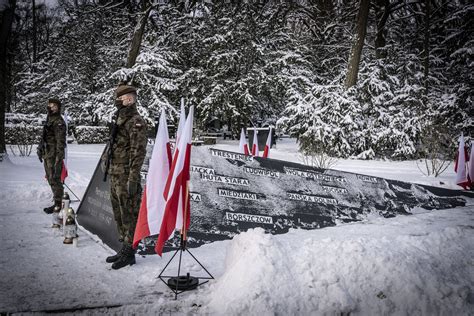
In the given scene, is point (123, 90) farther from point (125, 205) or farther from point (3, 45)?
point (3, 45)

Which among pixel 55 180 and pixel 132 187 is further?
pixel 55 180

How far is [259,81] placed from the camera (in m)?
26.1

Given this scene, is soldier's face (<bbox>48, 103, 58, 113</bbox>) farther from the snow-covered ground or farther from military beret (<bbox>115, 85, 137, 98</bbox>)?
military beret (<bbox>115, 85, 137, 98</bbox>)

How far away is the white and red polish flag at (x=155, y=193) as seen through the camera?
13.7ft

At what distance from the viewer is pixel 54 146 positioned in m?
6.83

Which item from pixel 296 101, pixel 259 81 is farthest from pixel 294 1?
pixel 296 101

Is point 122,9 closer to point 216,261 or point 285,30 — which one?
→ point 285,30

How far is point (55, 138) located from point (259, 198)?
391 centimetres

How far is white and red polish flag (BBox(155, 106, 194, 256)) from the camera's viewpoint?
3.98 metres

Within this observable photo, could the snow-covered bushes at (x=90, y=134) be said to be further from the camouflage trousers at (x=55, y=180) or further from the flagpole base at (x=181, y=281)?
the flagpole base at (x=181, y=281)

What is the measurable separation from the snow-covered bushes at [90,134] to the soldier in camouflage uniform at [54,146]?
1633 cm

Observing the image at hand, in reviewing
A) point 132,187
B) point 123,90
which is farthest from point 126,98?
point 132,187

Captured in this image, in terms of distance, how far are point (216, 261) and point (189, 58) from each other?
2409 centimetres

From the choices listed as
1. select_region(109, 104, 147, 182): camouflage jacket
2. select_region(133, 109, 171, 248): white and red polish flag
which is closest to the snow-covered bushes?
select_region(109, 104, 147, 182): camouflage jacket
